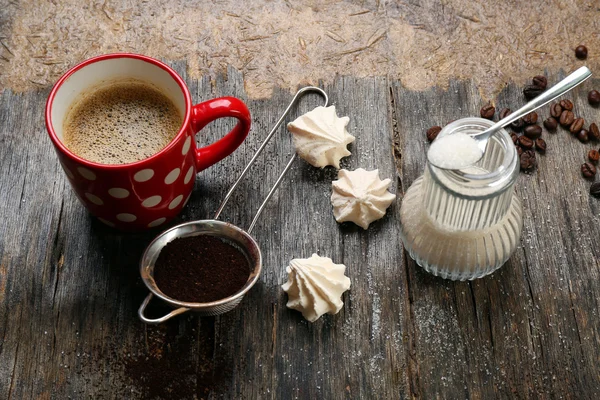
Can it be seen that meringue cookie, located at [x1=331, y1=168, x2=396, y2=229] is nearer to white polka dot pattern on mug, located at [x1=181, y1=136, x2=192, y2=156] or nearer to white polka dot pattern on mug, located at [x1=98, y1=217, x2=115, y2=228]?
white polka dot pattern on mug, located at [x1=181, y1=136, x2=192, y2=156]

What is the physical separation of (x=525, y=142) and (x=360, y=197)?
0.40m

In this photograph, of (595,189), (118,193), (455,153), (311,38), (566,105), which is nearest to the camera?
(455,153)

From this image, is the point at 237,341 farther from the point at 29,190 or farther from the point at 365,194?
the point at 29,190

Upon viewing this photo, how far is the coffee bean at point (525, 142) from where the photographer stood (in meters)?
1.65

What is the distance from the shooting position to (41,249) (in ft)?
5.12

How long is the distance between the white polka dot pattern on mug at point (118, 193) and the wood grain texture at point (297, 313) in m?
0.19

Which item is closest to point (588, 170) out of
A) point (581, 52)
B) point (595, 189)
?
point (595, 189)

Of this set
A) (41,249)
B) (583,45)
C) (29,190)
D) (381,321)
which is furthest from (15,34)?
(583,45)

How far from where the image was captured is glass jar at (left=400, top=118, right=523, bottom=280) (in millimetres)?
1307

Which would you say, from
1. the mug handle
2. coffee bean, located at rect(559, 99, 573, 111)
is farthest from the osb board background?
the mug handle

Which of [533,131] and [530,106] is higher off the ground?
[530,106]

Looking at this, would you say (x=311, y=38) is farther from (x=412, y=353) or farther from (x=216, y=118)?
(x=412, y=353)

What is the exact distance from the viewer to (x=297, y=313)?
58.9 inches

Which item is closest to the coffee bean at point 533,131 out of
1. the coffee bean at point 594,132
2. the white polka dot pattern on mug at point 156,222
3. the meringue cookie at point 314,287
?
the coffee bean at point 594,132
